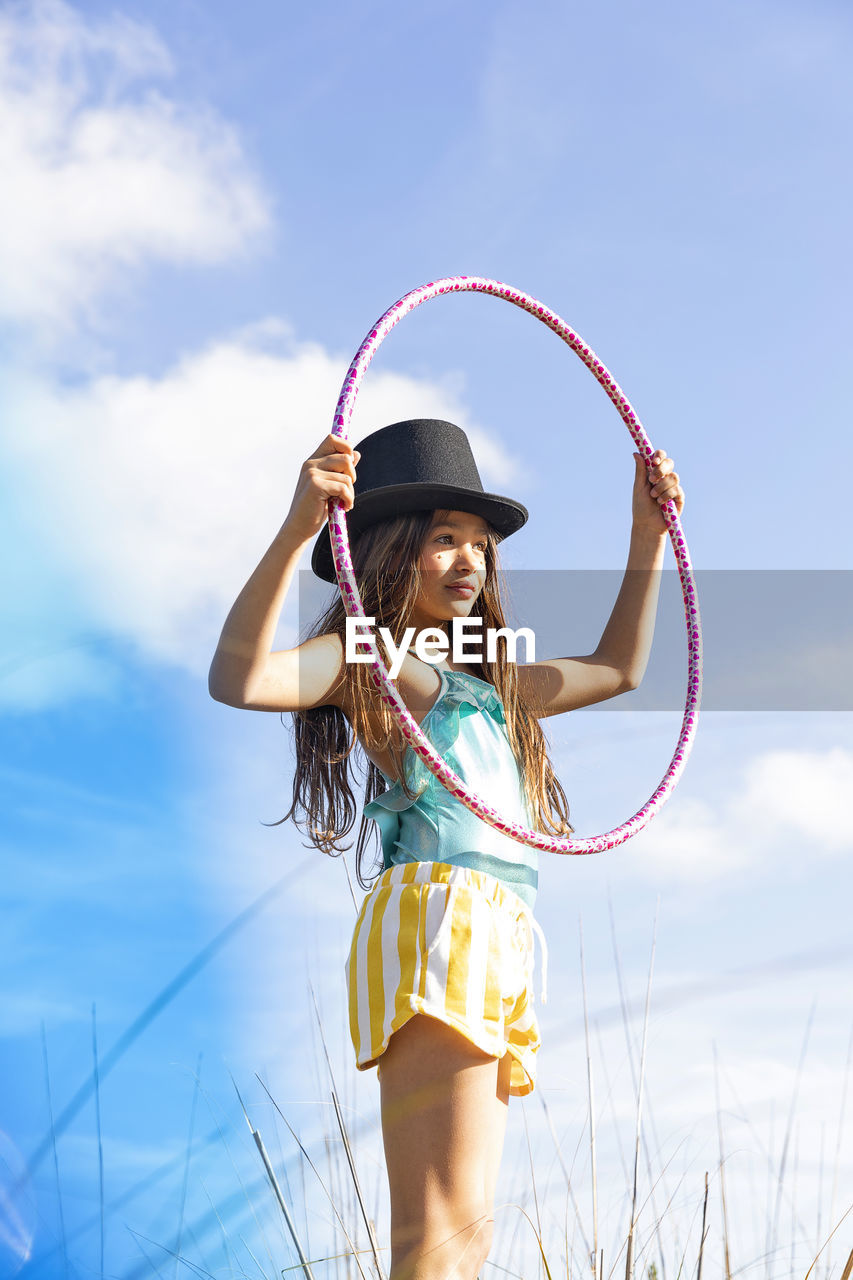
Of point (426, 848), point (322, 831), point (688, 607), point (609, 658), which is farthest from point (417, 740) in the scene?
point (688, 607)

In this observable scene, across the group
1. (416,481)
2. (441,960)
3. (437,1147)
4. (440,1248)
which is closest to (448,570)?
(416,481)

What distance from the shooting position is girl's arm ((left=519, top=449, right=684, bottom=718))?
3496 millimetres

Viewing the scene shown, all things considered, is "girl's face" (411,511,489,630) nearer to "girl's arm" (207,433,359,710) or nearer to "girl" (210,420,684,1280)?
"girl" (210,420,684,1280)

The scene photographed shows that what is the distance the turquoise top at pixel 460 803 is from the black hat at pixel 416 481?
50 centimetres

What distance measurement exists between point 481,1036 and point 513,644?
126 cm

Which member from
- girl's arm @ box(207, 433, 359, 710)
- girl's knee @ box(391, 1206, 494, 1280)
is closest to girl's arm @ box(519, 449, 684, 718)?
girl's arm @ box(207, 433, 359, 710)

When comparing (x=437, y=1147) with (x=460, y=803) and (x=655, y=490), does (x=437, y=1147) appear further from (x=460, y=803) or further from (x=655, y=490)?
(x=655, y=490)

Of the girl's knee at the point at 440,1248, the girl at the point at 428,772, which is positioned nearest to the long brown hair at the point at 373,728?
the girl at the point at 428,772

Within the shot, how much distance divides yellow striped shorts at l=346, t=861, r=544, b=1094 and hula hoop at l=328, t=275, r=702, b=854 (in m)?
0.19

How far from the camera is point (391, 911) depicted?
2771 mm

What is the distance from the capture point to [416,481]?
3.33 metres

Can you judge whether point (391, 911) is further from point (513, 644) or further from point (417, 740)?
point (513, 644)

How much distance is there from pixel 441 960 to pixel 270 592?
3.06ft

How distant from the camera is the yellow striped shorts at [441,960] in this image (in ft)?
8.64
